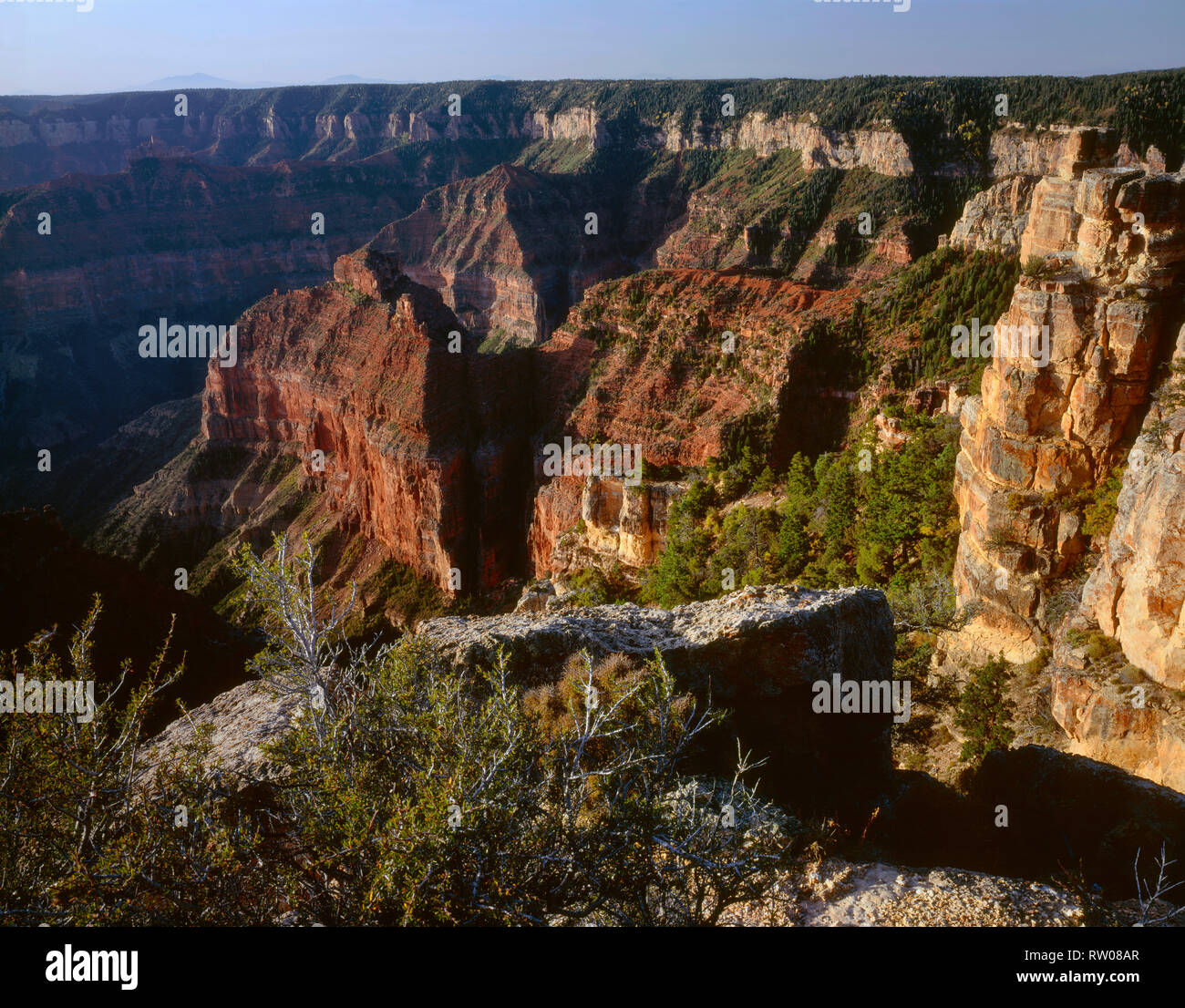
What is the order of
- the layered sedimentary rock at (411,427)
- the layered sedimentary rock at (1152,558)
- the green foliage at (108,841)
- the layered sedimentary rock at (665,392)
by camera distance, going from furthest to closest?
A: 1. the layered sedimentary rock at (411,427)
2. the layered sedimentary rock at (665,392)
3. the layered sedimentary rock at (1152,558)
4. the green foliage at (108,841)

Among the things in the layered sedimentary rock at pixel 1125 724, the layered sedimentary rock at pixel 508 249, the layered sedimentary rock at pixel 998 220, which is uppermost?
the layered sedimentary rock at pixel 508 249

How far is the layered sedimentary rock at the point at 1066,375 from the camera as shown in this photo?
62.8 feet

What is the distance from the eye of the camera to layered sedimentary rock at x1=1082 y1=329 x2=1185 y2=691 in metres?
15.6

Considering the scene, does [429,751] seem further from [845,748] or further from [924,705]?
[924,705]

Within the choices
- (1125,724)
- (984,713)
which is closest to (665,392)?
(984,713)

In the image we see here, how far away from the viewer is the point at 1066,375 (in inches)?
794

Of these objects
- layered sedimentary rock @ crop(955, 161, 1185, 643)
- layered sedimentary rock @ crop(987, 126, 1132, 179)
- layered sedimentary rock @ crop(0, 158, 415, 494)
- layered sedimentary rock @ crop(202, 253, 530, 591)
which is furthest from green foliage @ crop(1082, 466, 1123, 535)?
layered sedimentary rock @ crop(0, 158, 415, 494)

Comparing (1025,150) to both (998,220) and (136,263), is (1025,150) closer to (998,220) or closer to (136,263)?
(998,220)

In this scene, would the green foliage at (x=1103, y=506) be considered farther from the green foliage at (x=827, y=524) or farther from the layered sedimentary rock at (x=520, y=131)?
the layered sedimentary rock at (x=520, y=131)

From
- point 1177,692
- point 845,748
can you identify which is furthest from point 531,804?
point 1177,692

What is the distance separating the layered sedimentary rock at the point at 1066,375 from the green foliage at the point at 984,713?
1.70m

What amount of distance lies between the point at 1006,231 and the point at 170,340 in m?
122

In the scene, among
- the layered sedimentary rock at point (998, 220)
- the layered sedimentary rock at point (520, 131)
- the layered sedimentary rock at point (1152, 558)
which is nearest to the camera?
the layered sedimentary rock at point (1152, 558)

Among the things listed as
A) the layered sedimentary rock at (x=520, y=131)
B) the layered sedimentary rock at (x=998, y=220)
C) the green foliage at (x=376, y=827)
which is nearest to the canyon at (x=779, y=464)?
the layered sedimentary rock at (x=998, y=220)
